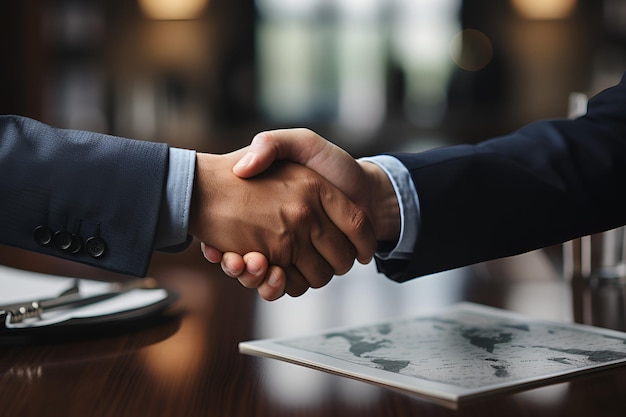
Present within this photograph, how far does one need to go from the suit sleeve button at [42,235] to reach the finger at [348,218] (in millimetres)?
301

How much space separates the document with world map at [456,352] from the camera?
60 centimetres

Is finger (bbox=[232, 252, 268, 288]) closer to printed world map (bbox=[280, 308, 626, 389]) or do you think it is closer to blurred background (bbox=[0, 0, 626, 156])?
printed world map (bbox=[280, 308, 626, 389])

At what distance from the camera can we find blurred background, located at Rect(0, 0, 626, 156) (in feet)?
15.5

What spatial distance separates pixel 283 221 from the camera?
3.02 feet

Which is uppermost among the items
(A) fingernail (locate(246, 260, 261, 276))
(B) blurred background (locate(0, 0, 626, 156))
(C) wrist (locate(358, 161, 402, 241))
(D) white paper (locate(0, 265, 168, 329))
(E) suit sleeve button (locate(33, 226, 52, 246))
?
(B) blurred background (locate(0, 0, 626, 156))

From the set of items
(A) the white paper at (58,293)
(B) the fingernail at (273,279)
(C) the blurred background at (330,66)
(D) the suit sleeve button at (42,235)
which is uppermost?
(C) the blurred background at (330,66)

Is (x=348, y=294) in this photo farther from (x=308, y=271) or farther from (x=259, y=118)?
(x=259, y=118)

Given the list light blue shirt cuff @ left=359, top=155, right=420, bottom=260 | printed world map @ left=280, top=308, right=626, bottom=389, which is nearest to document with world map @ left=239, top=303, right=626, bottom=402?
printed world map @ left=280, top=308, right=626, bottom=389

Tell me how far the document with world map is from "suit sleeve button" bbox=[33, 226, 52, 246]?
0.25m

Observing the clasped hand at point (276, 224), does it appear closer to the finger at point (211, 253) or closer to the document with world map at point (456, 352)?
the finger at point (211, 253)

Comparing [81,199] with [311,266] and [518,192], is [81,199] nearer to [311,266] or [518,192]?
[311,266]

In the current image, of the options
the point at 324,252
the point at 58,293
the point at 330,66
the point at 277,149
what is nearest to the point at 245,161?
the point at 277,149

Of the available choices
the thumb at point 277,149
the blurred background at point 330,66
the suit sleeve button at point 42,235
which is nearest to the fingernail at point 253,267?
the thumb at point 277,149

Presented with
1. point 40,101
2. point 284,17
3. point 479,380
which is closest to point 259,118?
point 284,17
